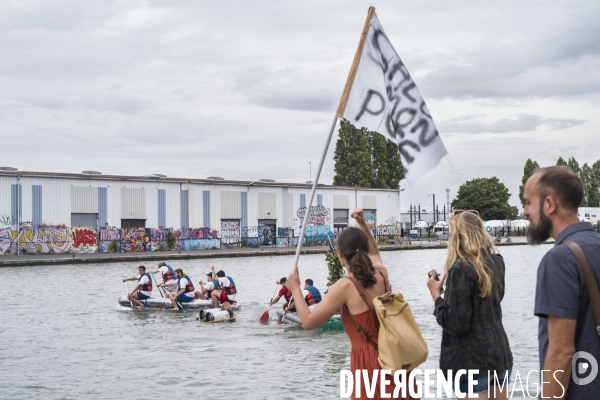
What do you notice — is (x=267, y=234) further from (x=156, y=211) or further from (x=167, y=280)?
(x=167, y=280)

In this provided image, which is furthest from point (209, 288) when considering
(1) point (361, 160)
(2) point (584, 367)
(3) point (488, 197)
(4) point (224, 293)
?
(3) point (488, 197)

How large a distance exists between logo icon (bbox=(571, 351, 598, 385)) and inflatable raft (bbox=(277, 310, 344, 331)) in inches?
576

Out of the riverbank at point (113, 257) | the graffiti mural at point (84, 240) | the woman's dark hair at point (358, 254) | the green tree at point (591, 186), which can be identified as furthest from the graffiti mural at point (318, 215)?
the woman's dark hair at point (358, 254)

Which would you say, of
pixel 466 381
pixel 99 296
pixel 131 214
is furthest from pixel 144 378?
pixel 131 214

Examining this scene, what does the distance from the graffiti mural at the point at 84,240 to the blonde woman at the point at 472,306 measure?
185 feet

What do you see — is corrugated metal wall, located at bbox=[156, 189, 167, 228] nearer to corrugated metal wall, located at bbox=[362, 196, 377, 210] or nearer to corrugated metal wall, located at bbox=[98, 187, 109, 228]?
corrugated metal wall, located at bbox=[98, 187, 109, 228]

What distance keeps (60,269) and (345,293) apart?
139 ft

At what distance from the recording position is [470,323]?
4727mm

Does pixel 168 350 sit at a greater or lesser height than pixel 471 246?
lesser

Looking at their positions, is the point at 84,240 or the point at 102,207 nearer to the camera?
the point at 84,240

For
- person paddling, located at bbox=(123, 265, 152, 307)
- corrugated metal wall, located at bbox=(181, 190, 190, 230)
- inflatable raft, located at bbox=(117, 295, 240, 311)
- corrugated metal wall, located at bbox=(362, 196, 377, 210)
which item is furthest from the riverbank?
person paddling, located at bbox=(123, 265, 152, 307)

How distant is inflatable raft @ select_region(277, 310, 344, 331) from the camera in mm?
18234

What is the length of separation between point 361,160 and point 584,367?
77736mm

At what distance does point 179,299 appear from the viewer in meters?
23.1
